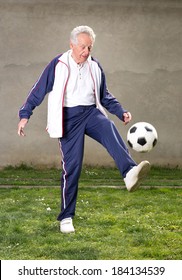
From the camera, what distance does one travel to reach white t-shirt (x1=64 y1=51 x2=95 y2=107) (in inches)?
240

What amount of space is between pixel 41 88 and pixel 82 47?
1.89 ft

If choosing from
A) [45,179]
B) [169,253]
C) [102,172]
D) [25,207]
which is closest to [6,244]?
[169,253]

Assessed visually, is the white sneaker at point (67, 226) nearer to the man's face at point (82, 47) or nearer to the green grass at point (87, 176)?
the man's face at point (82, 47)

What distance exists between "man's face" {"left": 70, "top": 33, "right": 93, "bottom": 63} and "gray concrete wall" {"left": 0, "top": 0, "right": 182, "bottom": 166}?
293 inches

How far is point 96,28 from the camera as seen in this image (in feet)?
43.7

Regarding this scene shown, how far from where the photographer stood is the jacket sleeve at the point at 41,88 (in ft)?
20.0

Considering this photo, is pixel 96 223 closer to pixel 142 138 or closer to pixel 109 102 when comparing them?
pixel 142 138

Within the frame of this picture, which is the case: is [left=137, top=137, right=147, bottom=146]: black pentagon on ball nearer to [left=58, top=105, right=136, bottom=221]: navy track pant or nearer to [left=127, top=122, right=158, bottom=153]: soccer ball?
[left=127, top=122, right=158, bottom=153]: soccer ball

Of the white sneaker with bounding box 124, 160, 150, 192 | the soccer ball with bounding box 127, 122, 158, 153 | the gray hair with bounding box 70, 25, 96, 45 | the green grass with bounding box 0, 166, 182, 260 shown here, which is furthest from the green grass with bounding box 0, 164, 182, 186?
the gray hair with bounding box 70, 25, 96, 45

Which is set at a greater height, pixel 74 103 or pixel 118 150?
pixel 74 103

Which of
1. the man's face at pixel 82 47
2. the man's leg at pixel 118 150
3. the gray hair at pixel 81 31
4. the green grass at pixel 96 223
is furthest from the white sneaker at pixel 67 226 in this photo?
the gray hair at pixel 81 31

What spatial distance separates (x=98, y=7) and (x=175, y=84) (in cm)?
231

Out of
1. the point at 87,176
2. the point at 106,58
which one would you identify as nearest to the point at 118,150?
the point at 87,176

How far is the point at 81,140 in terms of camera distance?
6.12 meters
